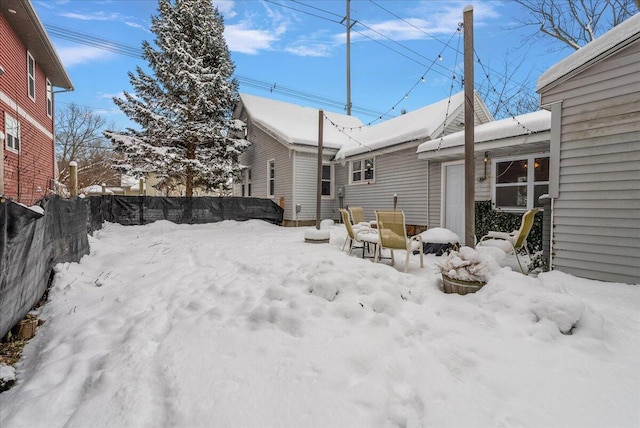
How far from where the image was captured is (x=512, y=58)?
50.0 feet

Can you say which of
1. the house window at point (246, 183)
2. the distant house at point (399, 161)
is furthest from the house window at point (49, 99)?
the distant house at point (399, 161)

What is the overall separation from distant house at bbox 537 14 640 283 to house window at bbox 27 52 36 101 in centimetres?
1380

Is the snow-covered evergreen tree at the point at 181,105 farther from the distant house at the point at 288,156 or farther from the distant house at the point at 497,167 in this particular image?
the distant house at the point at 497,167

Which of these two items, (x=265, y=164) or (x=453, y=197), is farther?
(x=265, y=164)

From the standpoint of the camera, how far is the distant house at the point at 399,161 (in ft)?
30.5

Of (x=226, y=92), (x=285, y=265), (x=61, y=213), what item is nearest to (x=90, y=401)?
(x=285, y=265)

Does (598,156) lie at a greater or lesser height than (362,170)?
lesser

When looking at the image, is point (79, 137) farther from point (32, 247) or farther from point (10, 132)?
point (32, 247)

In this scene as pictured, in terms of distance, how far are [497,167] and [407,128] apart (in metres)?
3.81

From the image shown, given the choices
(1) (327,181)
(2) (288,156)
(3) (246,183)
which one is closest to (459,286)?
(1) (327,181)

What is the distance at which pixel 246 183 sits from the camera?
16219mm

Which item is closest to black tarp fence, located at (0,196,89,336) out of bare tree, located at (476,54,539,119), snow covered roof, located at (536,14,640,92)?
snow covered roof, located at (536,14,640,92)

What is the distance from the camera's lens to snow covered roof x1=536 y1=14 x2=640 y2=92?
3.73m

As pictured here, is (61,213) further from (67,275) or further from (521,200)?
(521,200)
